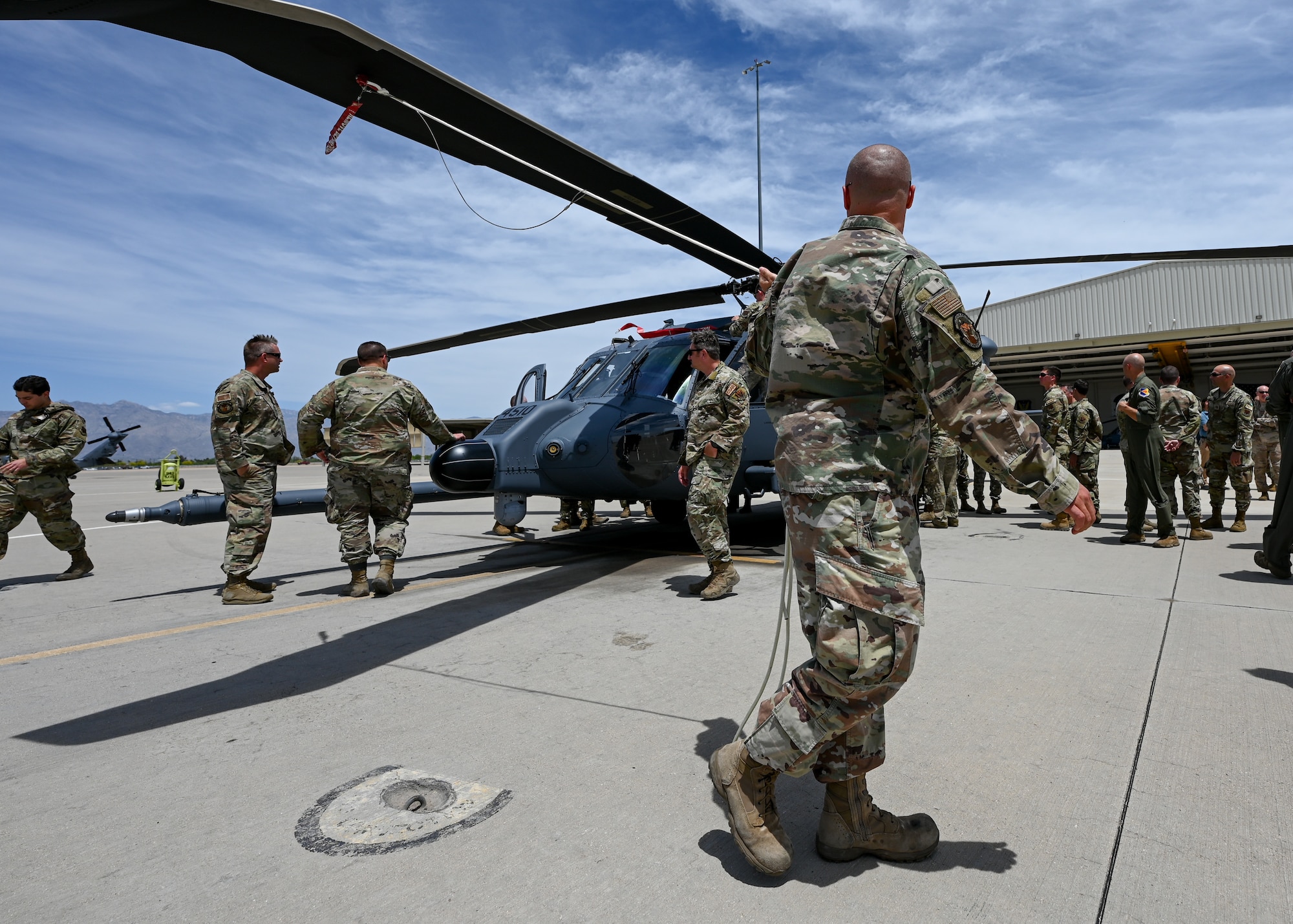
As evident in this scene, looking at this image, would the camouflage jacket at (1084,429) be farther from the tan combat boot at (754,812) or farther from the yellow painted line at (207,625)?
the tan combat boot at (754,812)

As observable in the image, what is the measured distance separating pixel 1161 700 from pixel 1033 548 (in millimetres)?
4089

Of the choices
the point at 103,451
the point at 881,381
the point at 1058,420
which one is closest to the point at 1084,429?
the point at 1058,420

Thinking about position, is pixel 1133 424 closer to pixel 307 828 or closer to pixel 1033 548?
pixel 1033 548

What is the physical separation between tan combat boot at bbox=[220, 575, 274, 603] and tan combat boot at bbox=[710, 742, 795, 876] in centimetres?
439

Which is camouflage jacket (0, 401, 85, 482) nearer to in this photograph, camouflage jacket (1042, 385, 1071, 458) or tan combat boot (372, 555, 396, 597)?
tan combat boot (372, 555, 396, 597)

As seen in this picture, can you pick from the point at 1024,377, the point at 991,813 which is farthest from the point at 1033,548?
the point at 1024,377

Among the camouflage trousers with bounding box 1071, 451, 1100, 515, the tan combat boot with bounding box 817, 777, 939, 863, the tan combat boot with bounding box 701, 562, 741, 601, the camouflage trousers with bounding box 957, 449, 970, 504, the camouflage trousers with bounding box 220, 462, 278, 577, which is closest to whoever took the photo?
the tan combat boot with bounding box 817, 777, 939, 863

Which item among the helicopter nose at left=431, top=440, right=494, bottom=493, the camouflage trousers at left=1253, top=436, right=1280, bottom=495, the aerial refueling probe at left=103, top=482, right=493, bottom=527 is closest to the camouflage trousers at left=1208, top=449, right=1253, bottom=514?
the camouflage trousers at left=1253, top=436, right=1280, bottom=495

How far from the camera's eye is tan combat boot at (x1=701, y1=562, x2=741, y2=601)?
15.7ft

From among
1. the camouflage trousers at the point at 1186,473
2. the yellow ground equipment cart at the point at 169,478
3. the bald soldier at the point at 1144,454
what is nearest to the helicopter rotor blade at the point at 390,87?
the bald soldier at the point at 1144,454

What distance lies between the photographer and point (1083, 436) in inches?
330

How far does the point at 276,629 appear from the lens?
14.2ft

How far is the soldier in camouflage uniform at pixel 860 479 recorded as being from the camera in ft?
5.79

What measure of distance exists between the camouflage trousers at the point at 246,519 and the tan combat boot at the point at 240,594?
5 cm
